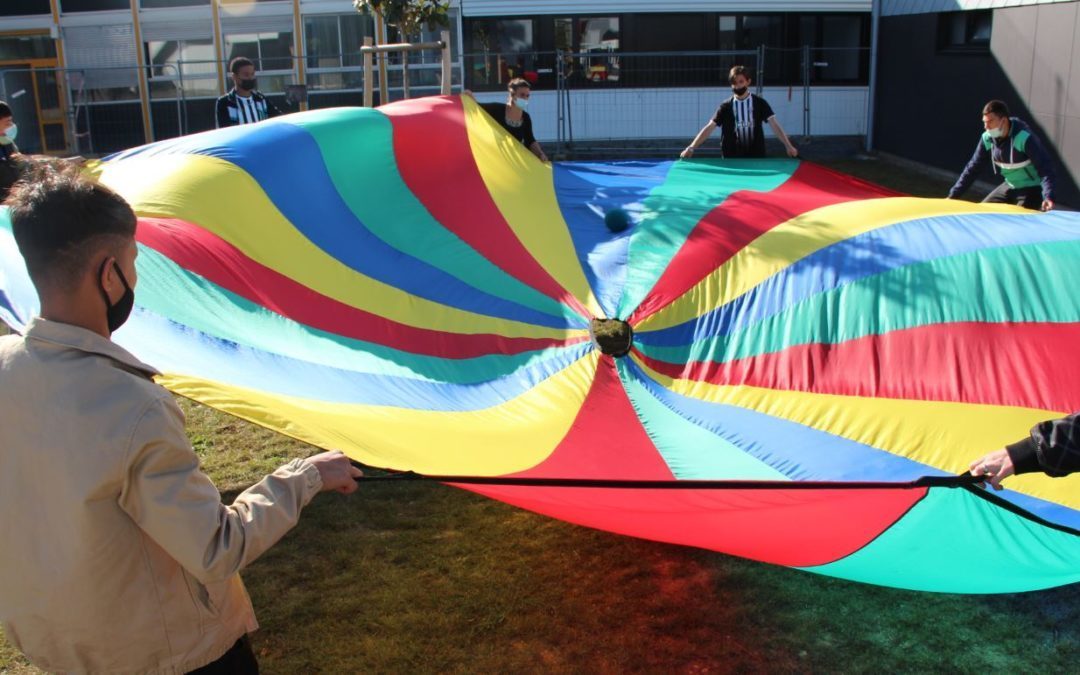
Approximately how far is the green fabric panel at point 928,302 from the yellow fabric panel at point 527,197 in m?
0.64

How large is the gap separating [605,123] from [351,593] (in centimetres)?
1129

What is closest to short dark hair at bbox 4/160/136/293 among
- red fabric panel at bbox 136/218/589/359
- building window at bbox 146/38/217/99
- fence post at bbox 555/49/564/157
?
red fabric panel at bbox 136/218/589/359

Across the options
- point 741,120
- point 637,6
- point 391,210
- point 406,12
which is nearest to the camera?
point 391,210

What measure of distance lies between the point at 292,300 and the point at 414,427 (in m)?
0.90

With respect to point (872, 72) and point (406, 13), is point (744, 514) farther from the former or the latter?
point (872, 72)

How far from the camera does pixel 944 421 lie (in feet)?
9.11

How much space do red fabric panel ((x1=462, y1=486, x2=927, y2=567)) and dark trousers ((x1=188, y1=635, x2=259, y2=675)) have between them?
25.5 inches

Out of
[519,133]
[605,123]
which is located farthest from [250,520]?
[605,123]

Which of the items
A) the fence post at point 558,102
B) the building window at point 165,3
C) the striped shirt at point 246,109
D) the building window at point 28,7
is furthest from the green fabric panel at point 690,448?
the building window at point 28,7

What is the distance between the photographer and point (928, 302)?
3305 mm

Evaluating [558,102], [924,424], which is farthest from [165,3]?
[924,424]

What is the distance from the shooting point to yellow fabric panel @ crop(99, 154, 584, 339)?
3172 mm

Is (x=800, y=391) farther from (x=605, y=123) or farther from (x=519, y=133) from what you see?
(x=605, y=123)

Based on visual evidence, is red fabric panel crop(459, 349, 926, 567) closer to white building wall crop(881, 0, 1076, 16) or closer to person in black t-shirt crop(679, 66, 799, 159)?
person in black t-shirt crop(679, 66, 799, 159)
